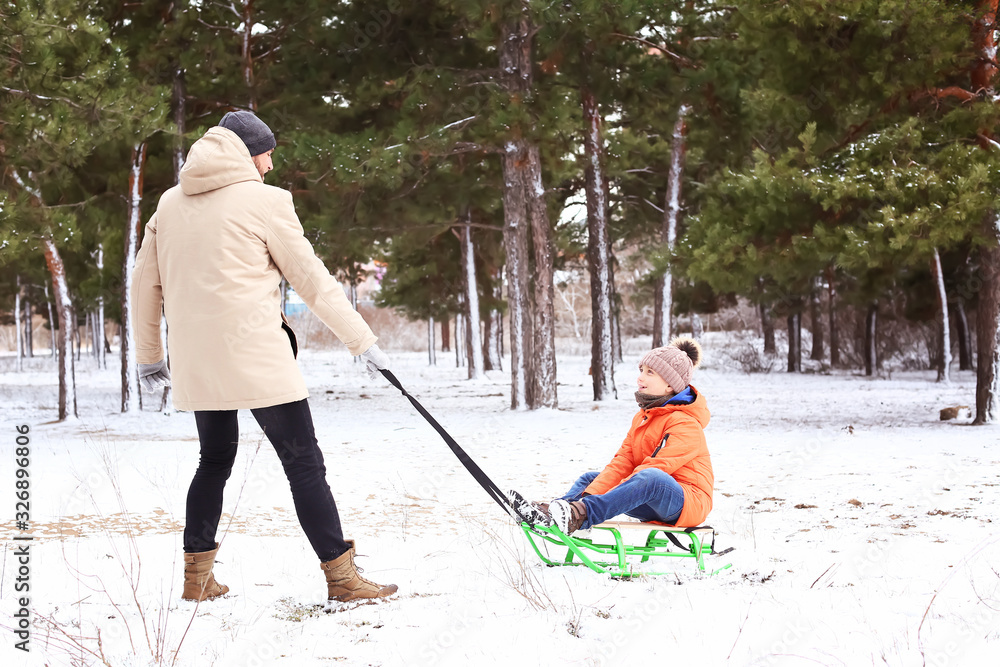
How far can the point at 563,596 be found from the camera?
3.41 meters

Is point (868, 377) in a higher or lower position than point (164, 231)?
lower

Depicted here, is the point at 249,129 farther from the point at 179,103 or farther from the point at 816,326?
the point at 816,326

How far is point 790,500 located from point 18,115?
→ 9.10 meters

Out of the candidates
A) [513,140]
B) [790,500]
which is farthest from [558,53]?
A: [790,500]

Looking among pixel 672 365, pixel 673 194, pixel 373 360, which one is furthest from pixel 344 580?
pixel 673 194

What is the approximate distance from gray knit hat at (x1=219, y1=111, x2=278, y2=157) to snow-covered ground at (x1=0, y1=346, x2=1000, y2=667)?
1341mm

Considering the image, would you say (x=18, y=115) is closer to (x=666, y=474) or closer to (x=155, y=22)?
(x=155, y=22)

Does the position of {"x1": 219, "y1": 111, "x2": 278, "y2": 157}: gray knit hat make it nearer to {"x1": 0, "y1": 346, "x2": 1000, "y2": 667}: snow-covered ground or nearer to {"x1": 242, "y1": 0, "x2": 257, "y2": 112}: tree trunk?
{"x1": 0, "y1": 346, "x2": 1000, "y2": 667}: snow-covered ground

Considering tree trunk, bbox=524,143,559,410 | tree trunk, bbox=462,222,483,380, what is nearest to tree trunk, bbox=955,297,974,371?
tree trunk, bbox=462,222,483,380

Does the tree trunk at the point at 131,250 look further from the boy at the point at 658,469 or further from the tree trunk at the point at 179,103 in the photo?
the boy at the point at 658,469

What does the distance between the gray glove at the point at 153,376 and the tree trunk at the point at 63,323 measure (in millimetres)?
9422

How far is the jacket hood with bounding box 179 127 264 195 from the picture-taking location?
3045mm

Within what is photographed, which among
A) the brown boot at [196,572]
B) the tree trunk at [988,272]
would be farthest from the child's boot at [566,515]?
the tree trunk at [988,272]

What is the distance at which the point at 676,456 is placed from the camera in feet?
12.3
